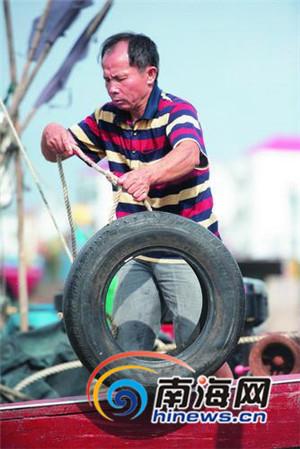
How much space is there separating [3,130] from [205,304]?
8.95ft

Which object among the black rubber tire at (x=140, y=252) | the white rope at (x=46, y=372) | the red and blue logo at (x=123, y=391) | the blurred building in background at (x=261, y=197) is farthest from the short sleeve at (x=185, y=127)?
the blurred building in background at (x=261, y=197)

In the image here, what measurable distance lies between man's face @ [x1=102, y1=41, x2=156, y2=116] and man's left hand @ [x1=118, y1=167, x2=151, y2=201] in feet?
1.22

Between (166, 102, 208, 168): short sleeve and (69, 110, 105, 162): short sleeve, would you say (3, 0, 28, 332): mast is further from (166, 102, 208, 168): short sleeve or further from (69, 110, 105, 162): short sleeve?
(166, 102, 208, 168): short sleeve

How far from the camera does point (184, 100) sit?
126 inches

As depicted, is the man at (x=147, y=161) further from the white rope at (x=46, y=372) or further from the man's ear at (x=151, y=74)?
the white rope at (x=46, y=372)

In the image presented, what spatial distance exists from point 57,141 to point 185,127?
0.52m

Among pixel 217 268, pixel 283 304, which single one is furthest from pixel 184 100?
pixel 283 304

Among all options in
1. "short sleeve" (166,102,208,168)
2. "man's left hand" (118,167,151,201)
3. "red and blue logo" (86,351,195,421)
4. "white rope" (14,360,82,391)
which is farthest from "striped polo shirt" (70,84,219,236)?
"white rope" (14,360,82,391)

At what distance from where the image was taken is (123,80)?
3.14m

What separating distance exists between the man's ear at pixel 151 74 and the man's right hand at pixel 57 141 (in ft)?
1.25

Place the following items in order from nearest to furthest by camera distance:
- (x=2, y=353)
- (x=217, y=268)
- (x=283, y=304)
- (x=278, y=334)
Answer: (x=217, y=268)
(x=278, y=334)
(x=2, y=353)
(x=283, y=304)

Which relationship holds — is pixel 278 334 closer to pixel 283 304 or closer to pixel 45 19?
pixel 45 19

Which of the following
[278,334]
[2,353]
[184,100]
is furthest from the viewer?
[2,353]

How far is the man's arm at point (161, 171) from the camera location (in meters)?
2.89
